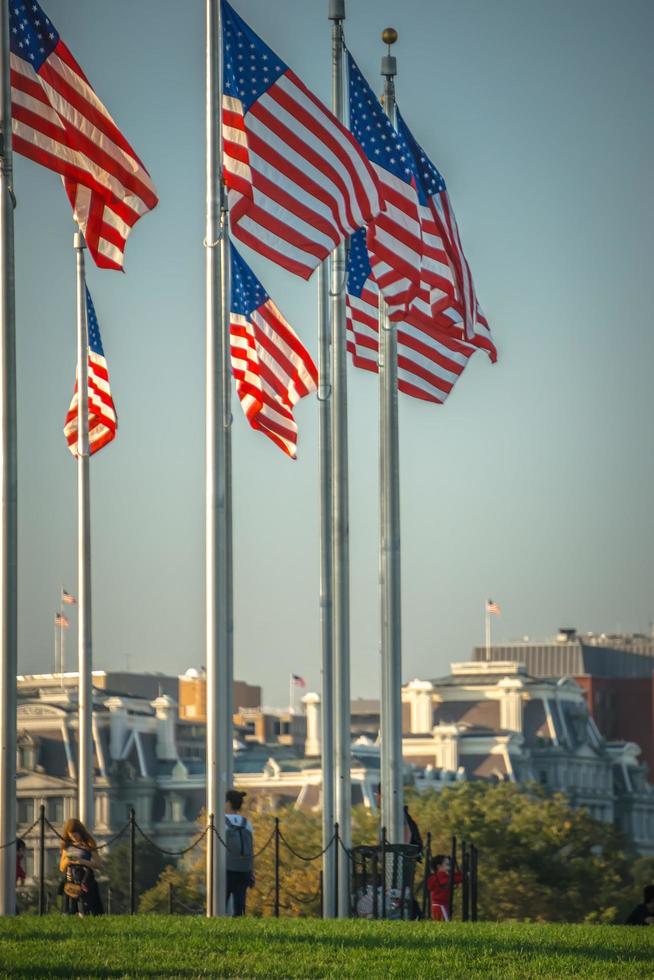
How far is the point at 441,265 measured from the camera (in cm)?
2900

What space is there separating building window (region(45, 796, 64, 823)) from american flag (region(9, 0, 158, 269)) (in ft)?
349

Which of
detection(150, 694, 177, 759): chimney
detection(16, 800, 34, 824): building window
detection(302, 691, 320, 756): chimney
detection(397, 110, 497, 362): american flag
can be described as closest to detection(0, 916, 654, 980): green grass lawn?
detection(397, 110, 497, 362): american flag

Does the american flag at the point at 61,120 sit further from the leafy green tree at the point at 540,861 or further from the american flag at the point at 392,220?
the leafy green tree at the point at 540,861

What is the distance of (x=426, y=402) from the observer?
1266 inches

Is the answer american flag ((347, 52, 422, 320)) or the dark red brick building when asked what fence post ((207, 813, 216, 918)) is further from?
the dark red brick building

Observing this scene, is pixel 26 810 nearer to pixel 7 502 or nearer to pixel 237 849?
pixel 237 849

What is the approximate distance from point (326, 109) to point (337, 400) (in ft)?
21.3

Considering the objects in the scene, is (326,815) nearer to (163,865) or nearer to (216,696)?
(216,696)

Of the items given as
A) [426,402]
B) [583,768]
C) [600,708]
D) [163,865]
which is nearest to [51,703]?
[163,865]

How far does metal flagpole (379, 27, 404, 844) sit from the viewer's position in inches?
1206

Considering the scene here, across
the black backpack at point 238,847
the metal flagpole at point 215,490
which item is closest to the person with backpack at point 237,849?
the black backpack at point 238,847

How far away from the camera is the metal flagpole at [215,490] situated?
24.0m

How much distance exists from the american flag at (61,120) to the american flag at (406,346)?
8049 mm

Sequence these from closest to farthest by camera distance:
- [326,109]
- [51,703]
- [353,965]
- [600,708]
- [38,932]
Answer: [353,965] → [38,932] → [326,109] → [51,703] → [600,708]
